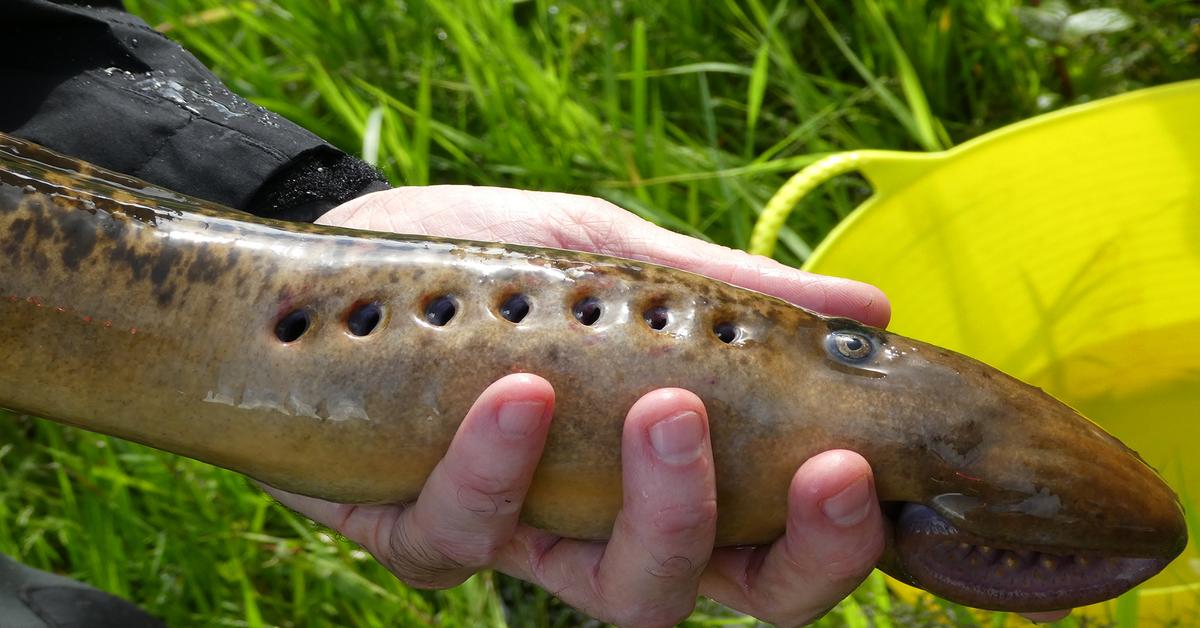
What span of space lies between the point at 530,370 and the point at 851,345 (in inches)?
16.4

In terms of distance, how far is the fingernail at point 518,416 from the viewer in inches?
55.8

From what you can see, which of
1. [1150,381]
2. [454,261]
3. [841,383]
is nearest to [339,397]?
[454,261]

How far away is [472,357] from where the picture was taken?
1.50 meters

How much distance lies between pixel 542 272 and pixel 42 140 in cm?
128

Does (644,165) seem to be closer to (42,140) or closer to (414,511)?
(42,140)

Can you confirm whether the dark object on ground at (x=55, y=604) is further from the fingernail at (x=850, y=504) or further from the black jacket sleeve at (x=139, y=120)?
the fingernail at (x=850, y=504)

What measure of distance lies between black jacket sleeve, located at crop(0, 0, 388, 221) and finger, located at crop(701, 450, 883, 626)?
1.14m

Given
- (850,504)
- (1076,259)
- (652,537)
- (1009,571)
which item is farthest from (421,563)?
(1076,259)

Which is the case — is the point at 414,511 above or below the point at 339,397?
below

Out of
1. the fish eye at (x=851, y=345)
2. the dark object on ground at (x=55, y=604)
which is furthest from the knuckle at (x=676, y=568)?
the dark object on ground at (x=55, y=604)

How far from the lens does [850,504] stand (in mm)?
1462

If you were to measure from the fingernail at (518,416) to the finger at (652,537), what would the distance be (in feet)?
0.38

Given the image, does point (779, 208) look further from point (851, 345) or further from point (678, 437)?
point (678, 437)

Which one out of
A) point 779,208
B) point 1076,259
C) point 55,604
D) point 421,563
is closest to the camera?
point 421,563
